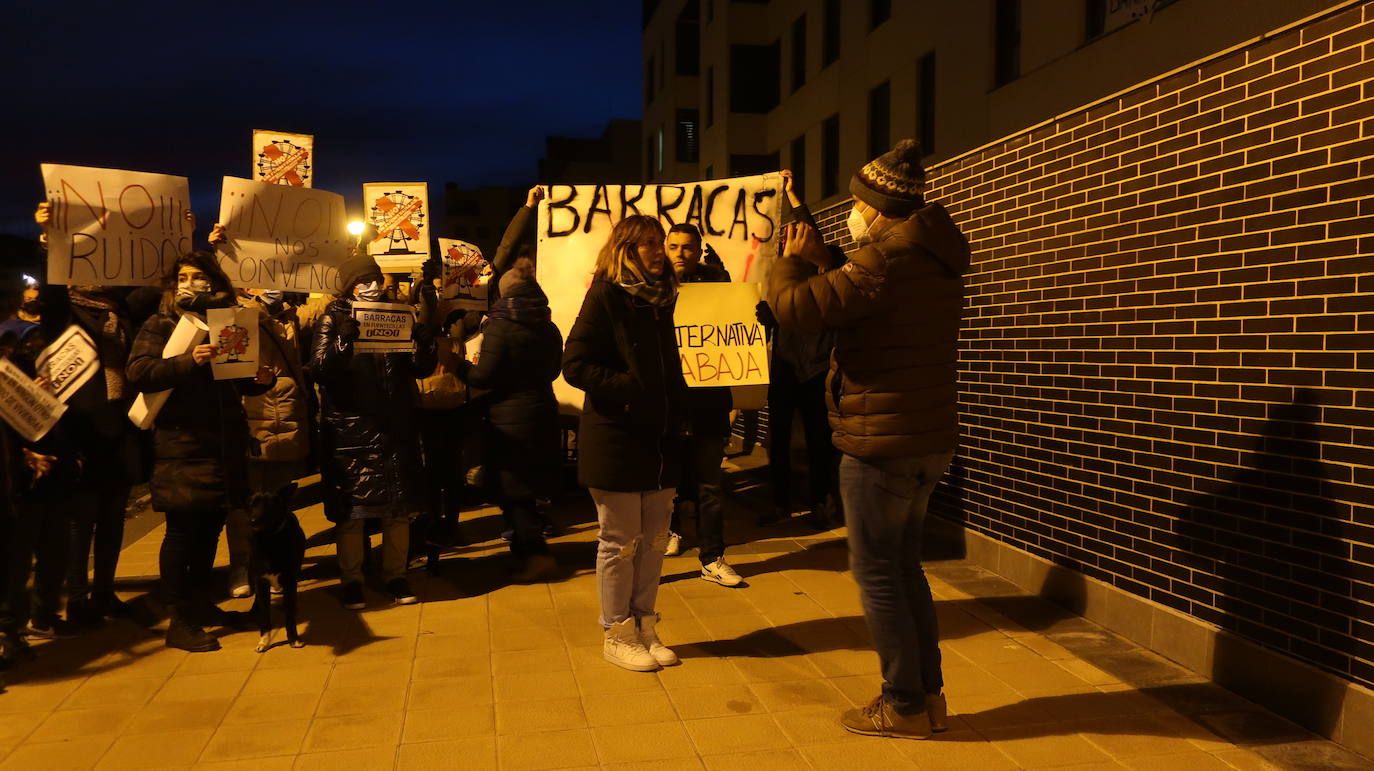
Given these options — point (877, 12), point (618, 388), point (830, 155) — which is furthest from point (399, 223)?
point (830, 155)

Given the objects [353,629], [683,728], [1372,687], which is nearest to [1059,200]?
[1372,687]

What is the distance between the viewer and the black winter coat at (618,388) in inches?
188

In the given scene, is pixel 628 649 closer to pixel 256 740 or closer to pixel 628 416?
pixel 628 416

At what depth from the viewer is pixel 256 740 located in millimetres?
4121

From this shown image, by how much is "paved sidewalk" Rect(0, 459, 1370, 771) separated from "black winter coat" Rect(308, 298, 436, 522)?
27.0 inches

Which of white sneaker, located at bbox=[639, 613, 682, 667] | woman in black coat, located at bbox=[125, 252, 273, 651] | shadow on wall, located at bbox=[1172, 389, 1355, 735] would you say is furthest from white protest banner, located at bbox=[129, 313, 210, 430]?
shadow on wall, located at bbox=[1172, 389, 1355, 735]

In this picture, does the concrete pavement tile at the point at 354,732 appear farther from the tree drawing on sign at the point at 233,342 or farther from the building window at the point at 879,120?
the building window at the point at 879,120

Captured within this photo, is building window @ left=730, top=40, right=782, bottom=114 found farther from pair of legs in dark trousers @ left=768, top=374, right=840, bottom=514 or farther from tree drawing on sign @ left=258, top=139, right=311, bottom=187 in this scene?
tree drawing on sign @ left=258, top=139, right=311, bottom=187

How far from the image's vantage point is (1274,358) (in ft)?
14.0

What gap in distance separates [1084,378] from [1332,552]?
179 cm

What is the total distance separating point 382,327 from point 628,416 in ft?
6.00

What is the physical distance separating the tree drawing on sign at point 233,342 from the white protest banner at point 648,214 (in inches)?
114

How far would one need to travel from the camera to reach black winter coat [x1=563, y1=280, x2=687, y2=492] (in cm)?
477

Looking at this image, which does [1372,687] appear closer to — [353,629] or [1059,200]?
[1059,200]
